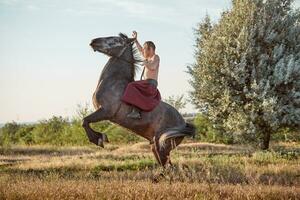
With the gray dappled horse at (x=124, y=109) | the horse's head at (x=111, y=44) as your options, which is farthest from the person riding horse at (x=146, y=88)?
the horse's head at (x=111, y=44)

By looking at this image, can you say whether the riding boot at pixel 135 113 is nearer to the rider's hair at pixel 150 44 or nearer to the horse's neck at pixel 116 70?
the horse's neck at pixel 116 70

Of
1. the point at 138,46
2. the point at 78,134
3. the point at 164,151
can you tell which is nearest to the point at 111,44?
the point at 138,46

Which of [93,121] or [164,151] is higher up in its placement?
[93,121]

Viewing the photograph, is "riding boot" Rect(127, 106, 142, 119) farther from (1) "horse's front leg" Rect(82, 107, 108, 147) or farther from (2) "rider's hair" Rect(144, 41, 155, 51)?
(2) "rider's hair" Rect(144, 41, 155, 51)

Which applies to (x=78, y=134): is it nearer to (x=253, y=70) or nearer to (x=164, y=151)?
(x=253, y=70)

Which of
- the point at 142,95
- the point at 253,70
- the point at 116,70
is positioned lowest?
the point at 142,95

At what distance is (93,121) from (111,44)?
6.39 ft

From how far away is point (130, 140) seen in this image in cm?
3850

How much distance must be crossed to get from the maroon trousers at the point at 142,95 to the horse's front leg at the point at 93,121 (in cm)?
60

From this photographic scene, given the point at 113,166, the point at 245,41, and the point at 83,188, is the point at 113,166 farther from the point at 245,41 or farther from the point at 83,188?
the point at 245,41

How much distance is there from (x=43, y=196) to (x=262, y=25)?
60.2ft

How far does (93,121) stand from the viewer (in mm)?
11578

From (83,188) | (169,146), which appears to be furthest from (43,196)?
(169,146)

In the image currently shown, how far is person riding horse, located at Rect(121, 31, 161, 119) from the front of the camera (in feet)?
39.2
